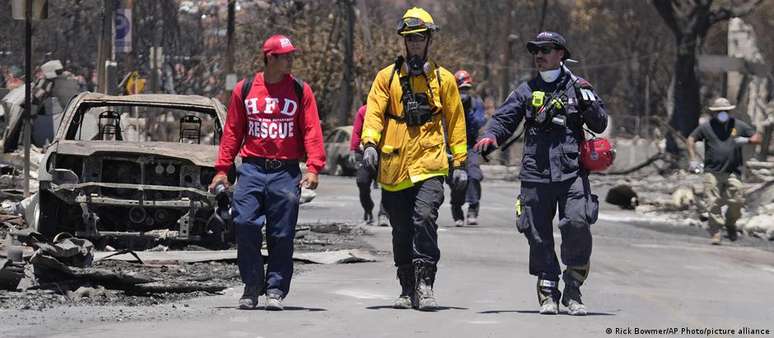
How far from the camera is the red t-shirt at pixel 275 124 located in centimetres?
1082

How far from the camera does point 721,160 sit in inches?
803

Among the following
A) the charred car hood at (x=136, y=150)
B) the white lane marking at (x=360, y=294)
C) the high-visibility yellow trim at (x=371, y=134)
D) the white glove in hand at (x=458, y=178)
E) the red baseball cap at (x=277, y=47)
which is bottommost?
the white lane marking at (x=360, y=294)

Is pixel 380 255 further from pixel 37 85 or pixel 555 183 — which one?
pixel 37 85

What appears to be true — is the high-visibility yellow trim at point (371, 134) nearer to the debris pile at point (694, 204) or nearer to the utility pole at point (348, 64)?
the debris pile at point (694, 204)

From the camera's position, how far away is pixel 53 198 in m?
15.1

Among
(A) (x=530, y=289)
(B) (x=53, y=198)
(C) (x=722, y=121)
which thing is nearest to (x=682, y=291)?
(A) (x=530, y=289)

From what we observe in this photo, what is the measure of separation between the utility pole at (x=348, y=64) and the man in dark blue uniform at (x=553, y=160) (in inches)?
1523

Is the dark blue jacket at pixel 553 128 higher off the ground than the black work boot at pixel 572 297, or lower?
higher

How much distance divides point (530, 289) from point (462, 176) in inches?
85.7

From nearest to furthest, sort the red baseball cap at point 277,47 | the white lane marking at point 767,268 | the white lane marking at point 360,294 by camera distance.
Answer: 1. the red baseball cap at point 277,47
2. the white lane marking at point 360,294
3. the white lane marking at point 767,268

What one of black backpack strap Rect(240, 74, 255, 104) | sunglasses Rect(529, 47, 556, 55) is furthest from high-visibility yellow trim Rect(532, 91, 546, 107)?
black backpack strap Rect(240, 74, 255, 104)

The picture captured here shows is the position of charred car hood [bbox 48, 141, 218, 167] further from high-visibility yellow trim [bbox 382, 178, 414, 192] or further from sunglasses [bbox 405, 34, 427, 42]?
sunglasses [bbox 405, 34, 427, 42]

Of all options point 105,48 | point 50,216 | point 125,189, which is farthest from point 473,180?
point 105,48

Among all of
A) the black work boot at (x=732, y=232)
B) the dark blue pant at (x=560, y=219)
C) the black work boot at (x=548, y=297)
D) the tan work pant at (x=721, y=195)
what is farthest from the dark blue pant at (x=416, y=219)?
the black work boot at (x=732, y=232)
